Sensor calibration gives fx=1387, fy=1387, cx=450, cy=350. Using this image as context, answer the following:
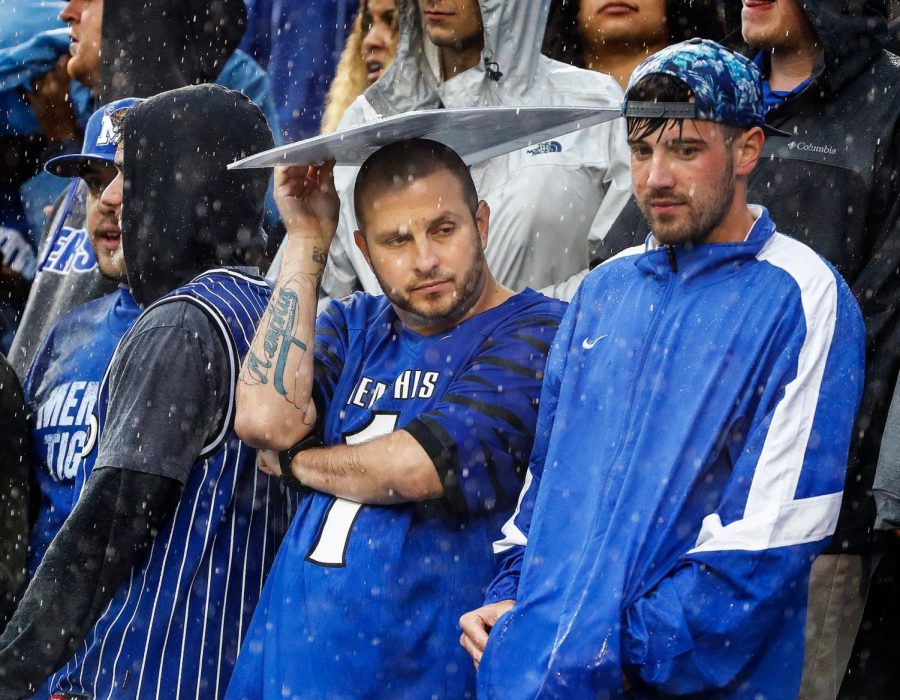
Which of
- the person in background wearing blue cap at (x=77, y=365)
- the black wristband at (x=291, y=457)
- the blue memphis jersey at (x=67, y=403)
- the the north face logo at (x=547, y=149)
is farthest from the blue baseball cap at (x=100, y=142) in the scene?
the black wristband at (x=291, y=457)

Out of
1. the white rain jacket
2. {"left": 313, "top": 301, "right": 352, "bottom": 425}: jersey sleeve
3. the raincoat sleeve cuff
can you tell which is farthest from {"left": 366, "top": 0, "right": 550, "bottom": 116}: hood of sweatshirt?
the raincoat sleeve cuff

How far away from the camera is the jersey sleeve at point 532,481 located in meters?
3.24

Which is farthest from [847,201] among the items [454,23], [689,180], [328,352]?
[454,23]

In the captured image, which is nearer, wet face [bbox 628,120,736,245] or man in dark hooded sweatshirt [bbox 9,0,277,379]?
wet face [bbox 628,120,736,245]

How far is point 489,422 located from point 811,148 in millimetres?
1311

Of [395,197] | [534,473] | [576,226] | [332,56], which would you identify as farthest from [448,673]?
[332,56]

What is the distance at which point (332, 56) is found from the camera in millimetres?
6422

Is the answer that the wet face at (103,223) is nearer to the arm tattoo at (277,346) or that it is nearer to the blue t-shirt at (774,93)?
the arm tattoo at (277,346)

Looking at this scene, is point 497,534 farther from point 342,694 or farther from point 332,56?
point 332,56

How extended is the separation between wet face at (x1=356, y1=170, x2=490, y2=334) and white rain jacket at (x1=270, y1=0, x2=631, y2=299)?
825mm

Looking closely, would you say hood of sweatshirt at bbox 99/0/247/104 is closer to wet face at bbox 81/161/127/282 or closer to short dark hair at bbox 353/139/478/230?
wet face at bbox 81/161/127/282

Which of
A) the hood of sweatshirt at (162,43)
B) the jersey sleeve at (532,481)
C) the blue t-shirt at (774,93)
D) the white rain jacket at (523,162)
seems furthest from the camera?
the hood of sweatshirt at (162,43)

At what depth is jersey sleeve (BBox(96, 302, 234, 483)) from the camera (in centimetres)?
361

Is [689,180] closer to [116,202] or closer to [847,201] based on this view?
[847,201]
